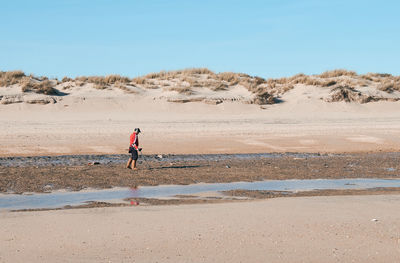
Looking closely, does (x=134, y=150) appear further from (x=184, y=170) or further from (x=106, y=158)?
(x=106, y=158)

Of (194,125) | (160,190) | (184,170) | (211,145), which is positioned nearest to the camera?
(160,190)

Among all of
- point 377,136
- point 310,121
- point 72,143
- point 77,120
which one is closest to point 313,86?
point 310,121

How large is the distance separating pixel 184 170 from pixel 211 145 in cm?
665

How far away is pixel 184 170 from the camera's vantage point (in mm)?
16984

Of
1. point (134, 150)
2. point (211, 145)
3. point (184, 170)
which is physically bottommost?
point (184, 170)

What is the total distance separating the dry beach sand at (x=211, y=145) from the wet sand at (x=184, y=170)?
0.67 ft

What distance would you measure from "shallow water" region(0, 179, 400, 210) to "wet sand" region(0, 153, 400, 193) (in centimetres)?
62

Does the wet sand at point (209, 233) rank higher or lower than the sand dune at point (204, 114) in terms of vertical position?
lower

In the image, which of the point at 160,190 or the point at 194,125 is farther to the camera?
the point at 194,125

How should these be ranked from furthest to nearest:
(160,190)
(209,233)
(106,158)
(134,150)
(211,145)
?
(211,145), (106,158), (134,150), (160,190), (209,233)

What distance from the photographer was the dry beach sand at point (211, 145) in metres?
8.04

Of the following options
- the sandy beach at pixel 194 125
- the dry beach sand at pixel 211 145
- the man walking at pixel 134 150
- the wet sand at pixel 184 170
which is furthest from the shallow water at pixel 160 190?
the sandy beach at pixel 194 125

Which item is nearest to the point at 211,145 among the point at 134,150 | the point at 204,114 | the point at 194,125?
the point at 194,125

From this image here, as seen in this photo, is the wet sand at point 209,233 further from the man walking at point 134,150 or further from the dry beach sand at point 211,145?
the man walking at point 134,150
